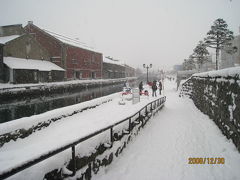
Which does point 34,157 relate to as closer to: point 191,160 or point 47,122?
point 191,160

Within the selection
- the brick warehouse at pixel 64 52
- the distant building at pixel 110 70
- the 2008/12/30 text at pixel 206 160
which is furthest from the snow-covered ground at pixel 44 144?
the distant building at pixel 110 70

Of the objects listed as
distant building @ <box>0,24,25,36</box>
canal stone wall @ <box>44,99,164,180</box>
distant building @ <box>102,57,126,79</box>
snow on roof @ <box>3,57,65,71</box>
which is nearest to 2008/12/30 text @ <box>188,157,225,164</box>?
canal stone wall @ <box>44,99,164,180</box>

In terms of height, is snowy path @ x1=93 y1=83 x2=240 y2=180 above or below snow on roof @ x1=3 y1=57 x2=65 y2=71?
below

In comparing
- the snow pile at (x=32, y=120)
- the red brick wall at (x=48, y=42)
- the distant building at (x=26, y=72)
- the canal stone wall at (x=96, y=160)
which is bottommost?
the canal stone wall at (x=96, y=160)

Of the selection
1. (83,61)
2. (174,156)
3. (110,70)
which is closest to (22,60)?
(83,61)

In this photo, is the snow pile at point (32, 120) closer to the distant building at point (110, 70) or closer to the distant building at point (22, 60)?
the distant building at point (22, 60)

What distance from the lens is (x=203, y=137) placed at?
5723 millimetres

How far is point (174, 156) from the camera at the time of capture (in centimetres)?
453

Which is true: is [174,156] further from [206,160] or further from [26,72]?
[26,72]

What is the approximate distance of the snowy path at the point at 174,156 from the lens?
11.8 ft

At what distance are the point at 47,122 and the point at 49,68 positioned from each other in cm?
2271

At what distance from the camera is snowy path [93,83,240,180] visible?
3.60 metres

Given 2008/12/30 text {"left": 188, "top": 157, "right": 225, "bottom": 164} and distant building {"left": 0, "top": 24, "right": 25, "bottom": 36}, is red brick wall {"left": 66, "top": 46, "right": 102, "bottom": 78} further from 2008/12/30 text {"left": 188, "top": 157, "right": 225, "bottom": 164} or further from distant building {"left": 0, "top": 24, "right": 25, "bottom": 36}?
2008/12/30 text {"left": 188, "top": 157, "right": 225, "bottom": 164}

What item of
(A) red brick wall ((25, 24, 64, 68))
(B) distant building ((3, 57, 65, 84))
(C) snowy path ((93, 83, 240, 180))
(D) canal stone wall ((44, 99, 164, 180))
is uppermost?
(A) red brick wall ((25, 24, 64, 68))
